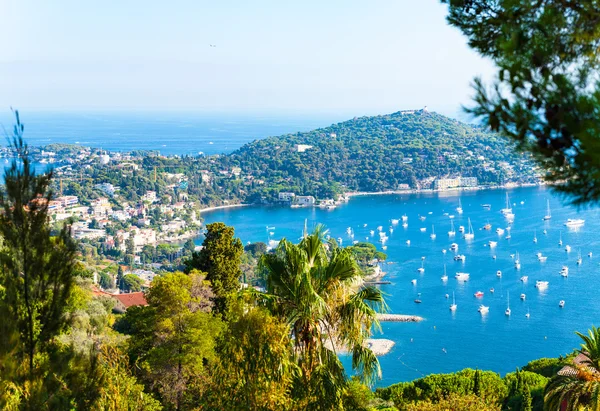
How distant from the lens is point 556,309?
27047 millimetres

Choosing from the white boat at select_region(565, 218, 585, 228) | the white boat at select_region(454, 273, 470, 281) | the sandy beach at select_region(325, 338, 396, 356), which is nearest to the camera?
the sandy beach at select_region(325, 338, 396, 356)

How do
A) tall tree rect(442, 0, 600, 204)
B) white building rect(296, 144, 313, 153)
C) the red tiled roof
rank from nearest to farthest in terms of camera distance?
tall tree rect(442, 0, 600, 204) < the red tiled roof < white building rect(296, 144, 313, 153)

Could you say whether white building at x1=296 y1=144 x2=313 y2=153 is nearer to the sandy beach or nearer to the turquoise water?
the turquoise water

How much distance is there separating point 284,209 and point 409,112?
39728 millimetres

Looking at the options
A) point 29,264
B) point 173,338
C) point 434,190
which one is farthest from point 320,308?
point 434,190

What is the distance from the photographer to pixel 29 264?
9.68ft

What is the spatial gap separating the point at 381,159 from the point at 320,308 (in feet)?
217

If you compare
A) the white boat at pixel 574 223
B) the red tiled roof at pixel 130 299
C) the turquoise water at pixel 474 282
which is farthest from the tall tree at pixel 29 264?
the white boat at pixel 574 223

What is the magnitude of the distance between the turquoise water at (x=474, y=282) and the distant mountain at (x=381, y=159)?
8256 millimetres

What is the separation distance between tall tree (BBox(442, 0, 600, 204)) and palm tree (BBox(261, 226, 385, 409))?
1.51 m

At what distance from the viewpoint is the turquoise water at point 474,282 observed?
23.1 metres

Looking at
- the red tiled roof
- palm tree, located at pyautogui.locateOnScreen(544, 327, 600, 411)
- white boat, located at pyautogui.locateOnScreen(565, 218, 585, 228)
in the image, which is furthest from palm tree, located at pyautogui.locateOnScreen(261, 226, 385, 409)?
white boat, located at pyautogui.locateOnScreen(565, 218, 585, 228)

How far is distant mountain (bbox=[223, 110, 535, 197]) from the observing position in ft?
210

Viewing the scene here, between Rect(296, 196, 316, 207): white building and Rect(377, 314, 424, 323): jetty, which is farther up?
Rect(296, 196, 316, 207): white building
